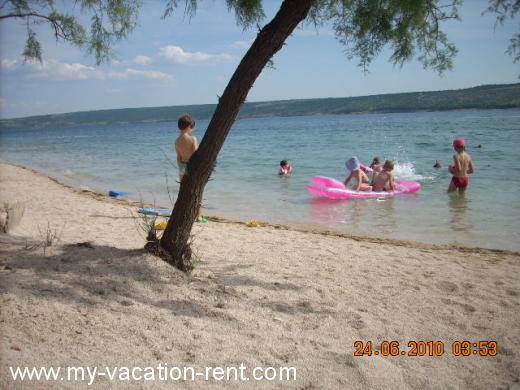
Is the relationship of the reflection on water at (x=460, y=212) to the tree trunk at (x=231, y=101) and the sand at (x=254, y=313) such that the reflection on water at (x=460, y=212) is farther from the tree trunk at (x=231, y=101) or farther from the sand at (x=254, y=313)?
the tree trunk at (x=231, y=101)

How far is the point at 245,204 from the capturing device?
29.2 feet

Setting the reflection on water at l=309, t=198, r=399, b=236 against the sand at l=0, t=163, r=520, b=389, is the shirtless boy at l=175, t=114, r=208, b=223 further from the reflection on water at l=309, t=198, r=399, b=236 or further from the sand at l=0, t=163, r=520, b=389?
the reflection on water at l=309, t=198, r=399, b=236

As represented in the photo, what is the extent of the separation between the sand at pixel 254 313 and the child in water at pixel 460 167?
4536 mm

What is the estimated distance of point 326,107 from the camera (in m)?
90.5

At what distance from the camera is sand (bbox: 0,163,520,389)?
2.23 metres

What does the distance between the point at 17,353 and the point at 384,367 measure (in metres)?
2.04

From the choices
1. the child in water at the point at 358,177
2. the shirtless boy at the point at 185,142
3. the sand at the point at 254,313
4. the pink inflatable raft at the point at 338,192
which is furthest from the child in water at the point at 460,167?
the shirtless boy at the point at 185,142

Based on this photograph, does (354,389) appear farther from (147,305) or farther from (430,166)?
(430,166)

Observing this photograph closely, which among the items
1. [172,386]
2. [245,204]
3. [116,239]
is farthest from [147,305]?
[245,204]

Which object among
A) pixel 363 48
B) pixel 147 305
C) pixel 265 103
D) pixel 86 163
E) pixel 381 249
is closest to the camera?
pixel 147 305

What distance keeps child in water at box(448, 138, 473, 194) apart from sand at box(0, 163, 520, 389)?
14.9 ft

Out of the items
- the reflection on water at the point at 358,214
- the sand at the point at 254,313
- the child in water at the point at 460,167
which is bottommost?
the reflection on water at the point at 358,214
